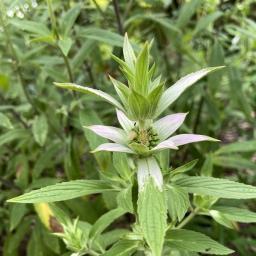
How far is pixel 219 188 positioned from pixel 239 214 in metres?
0.23

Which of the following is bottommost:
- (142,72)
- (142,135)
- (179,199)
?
(179,199)

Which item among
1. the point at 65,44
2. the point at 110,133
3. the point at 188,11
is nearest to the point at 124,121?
the point at 110,133

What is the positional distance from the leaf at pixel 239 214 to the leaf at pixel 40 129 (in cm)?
75

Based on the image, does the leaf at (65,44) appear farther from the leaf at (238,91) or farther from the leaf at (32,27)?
the leaf at (238,91)

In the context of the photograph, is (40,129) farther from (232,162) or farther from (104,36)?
(232,162)

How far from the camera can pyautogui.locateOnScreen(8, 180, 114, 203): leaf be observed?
103cm

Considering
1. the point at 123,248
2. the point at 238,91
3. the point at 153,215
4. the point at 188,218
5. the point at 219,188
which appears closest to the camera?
the point at 153,215

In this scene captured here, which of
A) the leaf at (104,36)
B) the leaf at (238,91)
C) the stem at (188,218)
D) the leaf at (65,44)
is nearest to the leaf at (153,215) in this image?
the stem at (188,218)

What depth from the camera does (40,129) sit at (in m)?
1.87

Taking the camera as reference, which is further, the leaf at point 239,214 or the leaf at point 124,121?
the leaf at point 239,214

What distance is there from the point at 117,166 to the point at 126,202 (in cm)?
13

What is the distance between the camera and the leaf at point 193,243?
1.12 meters

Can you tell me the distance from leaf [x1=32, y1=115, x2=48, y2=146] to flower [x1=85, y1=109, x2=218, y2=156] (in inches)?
31.5

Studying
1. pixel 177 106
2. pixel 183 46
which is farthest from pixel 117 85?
pixel 177 106
